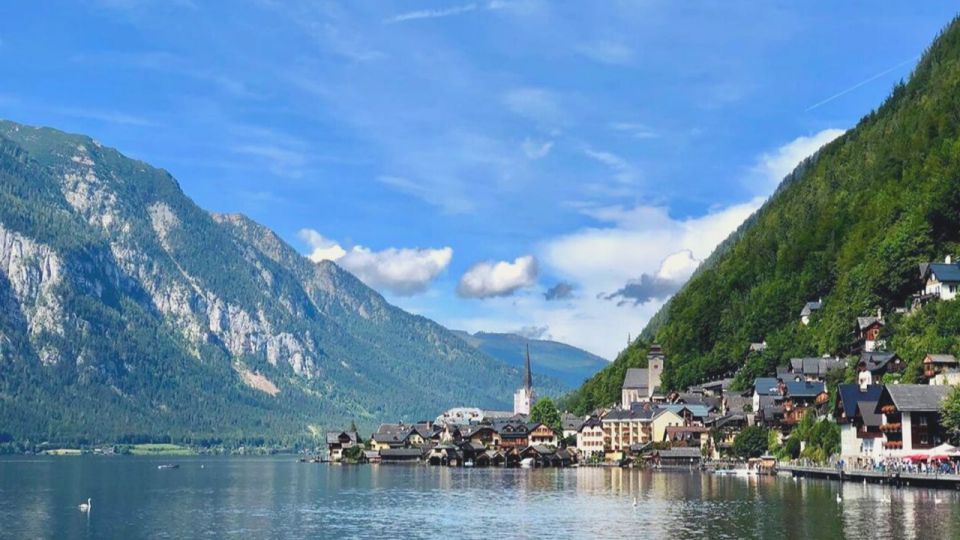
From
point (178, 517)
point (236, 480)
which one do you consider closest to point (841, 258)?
point (236, 480)

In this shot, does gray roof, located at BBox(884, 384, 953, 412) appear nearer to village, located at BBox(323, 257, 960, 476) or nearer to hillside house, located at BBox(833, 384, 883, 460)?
village, located at BBox(323, 257, 960, 476)

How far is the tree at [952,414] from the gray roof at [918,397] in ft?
10.8

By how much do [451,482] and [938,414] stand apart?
60957 mm

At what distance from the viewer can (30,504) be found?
112m

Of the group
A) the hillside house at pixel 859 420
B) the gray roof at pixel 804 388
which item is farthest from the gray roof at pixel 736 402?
the hillside house at pixel 859 420

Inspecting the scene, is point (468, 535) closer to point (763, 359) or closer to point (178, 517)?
point (178, 517)

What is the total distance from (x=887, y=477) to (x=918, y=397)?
369 inches

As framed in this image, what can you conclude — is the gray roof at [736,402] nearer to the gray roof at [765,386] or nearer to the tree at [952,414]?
the gray roof at [765,386]

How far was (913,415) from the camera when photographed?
11794cm

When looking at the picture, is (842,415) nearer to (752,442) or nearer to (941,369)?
(941,369)

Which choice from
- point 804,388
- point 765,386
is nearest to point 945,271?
point 804,388

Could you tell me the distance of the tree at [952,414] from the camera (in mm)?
108188

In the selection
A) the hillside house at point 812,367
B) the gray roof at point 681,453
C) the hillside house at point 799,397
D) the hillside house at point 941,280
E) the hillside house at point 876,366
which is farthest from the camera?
the gray roof at point 681,453

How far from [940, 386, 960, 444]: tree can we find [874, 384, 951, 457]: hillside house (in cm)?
335
